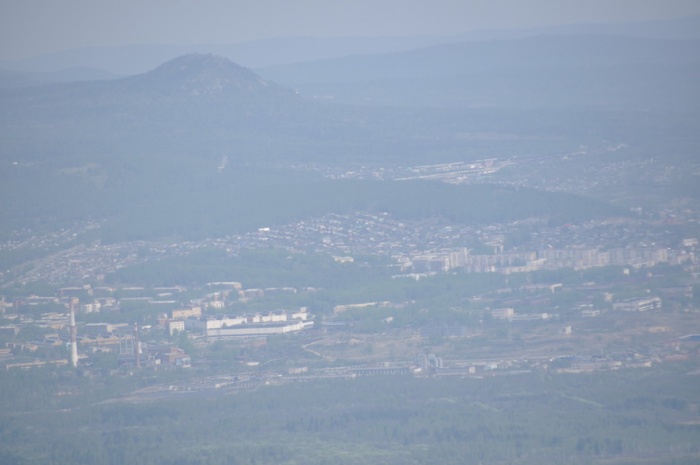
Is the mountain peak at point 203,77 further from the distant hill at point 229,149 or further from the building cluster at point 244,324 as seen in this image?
the building cluster at point 244,324

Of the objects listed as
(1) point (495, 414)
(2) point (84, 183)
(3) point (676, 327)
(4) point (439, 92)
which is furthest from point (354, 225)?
(4) point (439, 92)

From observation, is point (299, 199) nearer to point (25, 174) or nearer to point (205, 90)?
point (25, 174)

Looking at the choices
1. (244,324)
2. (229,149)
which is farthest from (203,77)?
(244,324)

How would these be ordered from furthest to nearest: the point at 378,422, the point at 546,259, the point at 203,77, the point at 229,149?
the point at 203,77 → the point at 229,149 → the point at 546,259 → the point at 378,422

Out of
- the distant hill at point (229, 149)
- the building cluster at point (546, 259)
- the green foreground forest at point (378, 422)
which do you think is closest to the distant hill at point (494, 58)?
the distant hill at point (229, 149)

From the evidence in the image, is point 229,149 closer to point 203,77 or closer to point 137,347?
point 203,77

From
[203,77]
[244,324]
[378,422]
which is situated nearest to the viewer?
[378,422]

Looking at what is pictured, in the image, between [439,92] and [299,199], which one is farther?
[439,92]
